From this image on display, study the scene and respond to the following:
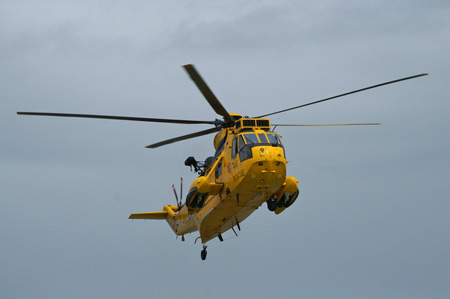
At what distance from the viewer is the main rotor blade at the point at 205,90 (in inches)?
1018

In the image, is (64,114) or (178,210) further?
(178,210)

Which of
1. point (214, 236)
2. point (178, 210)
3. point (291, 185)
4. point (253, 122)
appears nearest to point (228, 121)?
point (253, 122)

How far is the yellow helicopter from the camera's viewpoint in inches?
1068

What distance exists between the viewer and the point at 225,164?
29797 millimetres

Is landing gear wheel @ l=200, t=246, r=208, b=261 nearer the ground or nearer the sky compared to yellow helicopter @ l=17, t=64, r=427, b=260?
nearer the ground

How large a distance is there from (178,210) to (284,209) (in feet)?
30.3

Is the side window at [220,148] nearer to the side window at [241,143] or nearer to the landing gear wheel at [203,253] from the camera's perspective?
the side window at [241,143]

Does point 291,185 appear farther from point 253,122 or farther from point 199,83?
point 199,83

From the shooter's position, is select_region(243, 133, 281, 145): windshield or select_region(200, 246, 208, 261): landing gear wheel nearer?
select_region(243, 133, 281, 145): windshield

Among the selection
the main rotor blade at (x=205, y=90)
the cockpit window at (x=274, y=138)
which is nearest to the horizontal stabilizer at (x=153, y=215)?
the main rotor blade at (x=205, y=90)

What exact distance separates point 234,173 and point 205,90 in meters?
3.83

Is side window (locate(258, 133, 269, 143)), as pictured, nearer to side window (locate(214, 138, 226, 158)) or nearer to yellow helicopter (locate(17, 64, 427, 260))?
yellow helicopter (locate(17, 64, 427, 260))

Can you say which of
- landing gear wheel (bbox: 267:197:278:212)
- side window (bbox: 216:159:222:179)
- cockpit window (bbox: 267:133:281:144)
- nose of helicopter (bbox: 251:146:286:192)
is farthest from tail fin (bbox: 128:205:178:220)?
nose of helicopter (bbox: 251:146:286:192)

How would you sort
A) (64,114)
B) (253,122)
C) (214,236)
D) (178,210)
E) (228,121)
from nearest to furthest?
1. (64,114)
2. (253,122)
3. (228,121)
4. (214,236)
5. (178,210)
